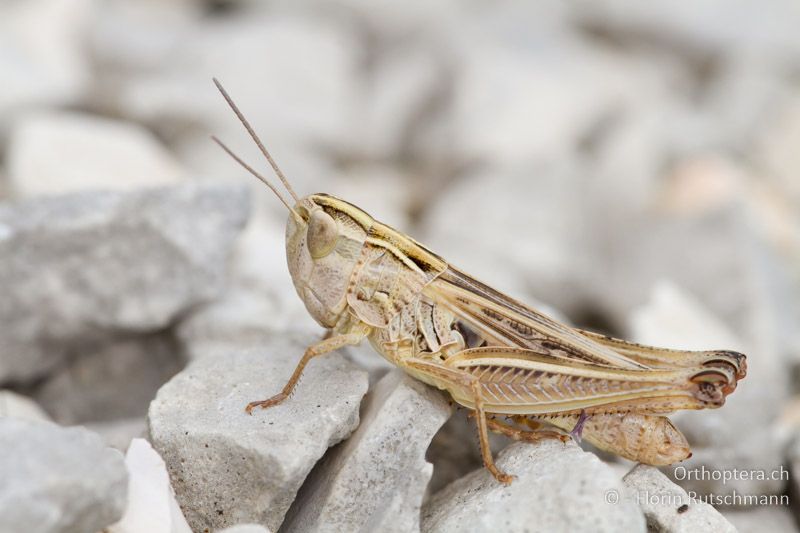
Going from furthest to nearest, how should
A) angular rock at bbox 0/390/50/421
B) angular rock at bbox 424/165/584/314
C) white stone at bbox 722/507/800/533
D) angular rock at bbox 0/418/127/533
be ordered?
angular rock at bbox 424/165/584/314 → angular rock at bbox 0/390/50/421 → white stone at bbox 722/507/800/533 → angular rock at bbox 0/418/127/533

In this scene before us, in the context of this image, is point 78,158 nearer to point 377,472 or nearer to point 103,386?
point 103,386

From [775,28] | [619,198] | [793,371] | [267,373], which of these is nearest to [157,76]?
[619,198]

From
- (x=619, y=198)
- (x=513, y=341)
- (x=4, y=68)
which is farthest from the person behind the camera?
(x=619, y=198)

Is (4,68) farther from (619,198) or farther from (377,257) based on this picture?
(619,198)

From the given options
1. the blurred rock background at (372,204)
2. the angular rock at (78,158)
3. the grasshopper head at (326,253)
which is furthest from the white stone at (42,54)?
the grasshopper head at (326,253)

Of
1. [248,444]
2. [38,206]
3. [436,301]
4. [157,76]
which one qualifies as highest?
[436,301]

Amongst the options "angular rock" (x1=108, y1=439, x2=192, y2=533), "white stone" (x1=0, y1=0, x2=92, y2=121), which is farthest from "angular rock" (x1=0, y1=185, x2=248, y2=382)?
"white stone" (x1=0, y1=0, x2=92, y2=121)

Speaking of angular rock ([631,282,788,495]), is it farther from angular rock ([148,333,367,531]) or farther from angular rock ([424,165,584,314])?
angular rock ([148,333,367,531])
